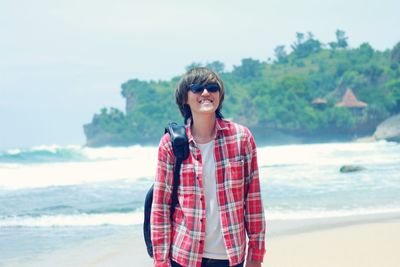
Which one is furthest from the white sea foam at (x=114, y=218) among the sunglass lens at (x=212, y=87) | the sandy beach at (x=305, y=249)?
the sunglass lens at (x=212, y=87)

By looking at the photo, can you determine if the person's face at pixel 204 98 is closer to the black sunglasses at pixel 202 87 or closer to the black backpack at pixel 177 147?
the black sunglasses at pixel 202 87

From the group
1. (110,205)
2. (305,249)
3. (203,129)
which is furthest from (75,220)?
(203,129)

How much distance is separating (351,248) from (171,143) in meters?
4.32

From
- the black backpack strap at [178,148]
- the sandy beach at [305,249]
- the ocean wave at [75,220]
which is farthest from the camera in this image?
the ocean wave at [75,220]

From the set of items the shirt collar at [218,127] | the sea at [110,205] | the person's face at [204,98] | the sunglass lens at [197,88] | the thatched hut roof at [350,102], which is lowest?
the sea at [110,205]

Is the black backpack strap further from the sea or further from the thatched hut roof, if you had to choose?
the thatched hut roof

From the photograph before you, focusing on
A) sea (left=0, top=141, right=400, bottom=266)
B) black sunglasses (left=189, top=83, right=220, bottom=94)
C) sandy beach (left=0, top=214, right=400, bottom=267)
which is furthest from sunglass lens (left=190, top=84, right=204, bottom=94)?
sea (left=0, top=141, right=400, bottom=266)

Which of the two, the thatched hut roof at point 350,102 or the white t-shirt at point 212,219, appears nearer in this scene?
the white t-shirt at point 212,219

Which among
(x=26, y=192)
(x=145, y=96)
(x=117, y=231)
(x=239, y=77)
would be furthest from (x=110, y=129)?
(x=117, y=231)

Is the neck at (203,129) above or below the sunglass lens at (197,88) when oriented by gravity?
below

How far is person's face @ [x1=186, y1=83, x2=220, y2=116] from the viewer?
91.5 inches

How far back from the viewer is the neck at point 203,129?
7.70 feet

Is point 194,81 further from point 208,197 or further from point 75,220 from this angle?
point 75,220

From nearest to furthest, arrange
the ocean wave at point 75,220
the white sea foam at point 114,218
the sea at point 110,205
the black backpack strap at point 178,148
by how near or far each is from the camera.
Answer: the black backpack strap at point 178,148 < the sea at point 110,205 < the white sea foam at point 114,218 < the ocean wave at point 75,220
